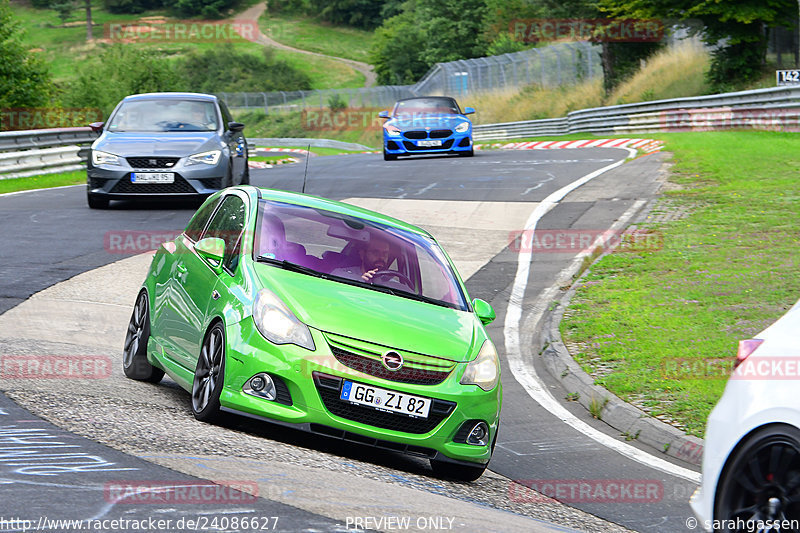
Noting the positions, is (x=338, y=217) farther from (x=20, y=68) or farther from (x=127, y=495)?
(x=20, y=68)

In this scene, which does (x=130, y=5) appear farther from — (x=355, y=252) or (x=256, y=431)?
(x=256, y=431)

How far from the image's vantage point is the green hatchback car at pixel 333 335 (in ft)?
20.9

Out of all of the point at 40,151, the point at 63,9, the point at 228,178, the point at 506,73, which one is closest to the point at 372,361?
the point at 228,178

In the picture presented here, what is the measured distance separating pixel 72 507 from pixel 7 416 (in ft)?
6.76

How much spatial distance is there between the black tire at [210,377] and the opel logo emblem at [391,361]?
96cm

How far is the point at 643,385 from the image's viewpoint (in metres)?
9.10

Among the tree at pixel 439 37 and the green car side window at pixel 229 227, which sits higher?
the tree at pixel 439 37

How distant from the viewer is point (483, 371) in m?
6.76

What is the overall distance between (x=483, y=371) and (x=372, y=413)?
796 millimetres

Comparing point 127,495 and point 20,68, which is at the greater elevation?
point 20,68

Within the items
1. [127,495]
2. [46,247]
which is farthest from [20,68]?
[127,495]

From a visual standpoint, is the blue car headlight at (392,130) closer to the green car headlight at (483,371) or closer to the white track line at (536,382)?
the white track line at (536,382)

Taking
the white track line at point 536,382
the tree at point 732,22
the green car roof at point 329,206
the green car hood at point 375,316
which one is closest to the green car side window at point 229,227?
the green car roof at point 329,206

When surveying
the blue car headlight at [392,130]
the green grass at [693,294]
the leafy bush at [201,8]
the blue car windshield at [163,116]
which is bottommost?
the green grass at [693,294]
